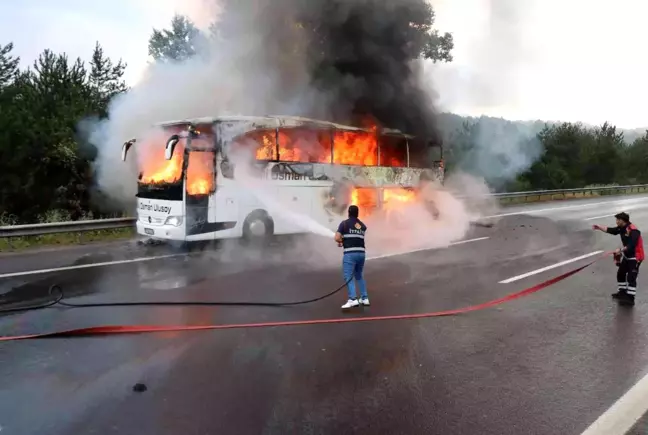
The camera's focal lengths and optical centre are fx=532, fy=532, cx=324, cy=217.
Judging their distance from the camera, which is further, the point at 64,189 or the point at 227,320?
the point at 64,189

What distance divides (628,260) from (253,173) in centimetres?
792

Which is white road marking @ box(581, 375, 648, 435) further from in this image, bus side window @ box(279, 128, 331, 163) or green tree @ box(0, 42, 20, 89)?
green tree @ box(0, 42, 20, 89)

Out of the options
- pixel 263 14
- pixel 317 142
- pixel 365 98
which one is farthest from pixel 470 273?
pixel 263 14

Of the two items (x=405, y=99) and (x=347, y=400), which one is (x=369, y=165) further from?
(x=347, y=400)

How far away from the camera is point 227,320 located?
6477 mm

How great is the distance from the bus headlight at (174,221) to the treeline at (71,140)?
5890mm

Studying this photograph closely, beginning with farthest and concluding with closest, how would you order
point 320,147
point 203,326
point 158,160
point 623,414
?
point 320,147 → point 158,160 → point 203,326 → point 623,414

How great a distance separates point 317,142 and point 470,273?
5.99 m

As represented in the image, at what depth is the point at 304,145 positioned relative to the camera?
45.0 feet

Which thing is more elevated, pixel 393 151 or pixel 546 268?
pixel 393 151

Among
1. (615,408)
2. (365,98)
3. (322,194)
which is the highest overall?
(365,98)

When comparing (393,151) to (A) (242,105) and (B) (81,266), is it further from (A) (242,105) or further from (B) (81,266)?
(B) (81,266)

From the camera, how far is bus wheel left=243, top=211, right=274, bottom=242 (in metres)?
12.4

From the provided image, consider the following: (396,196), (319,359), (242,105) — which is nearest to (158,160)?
(396,196)
